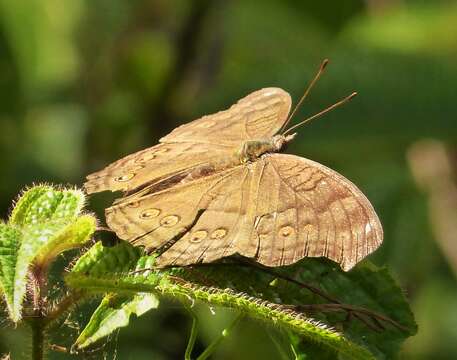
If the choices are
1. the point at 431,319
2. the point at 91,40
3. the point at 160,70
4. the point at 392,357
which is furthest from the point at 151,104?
the point at 392,357

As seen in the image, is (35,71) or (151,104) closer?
(151,104)

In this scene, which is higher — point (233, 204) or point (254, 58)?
point (233, 204)

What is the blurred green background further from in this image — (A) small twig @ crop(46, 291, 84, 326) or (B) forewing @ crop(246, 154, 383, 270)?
(A) small twig @ crop(46, 291, 84, 326)

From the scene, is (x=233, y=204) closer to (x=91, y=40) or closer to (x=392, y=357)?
(x=392, y=357)

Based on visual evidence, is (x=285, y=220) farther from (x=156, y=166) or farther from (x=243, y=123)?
(x=243, y=123)

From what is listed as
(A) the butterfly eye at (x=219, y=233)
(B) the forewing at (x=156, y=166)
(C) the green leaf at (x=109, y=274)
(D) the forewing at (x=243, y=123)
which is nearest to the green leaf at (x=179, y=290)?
(C) the green leaf at (x=109, y=274)
